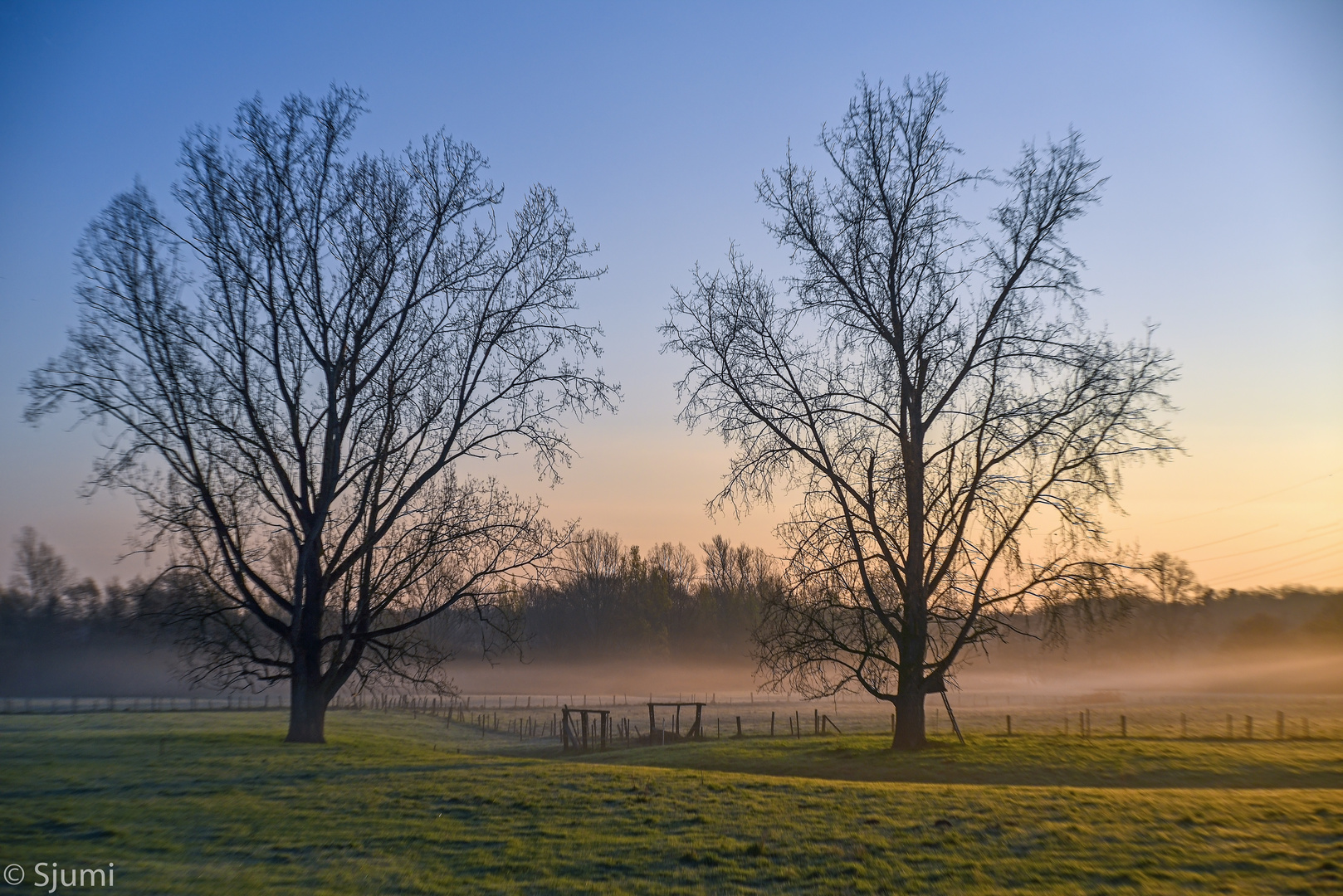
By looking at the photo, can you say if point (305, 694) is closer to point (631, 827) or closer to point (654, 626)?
point (631, 827)

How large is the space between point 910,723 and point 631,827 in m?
13.4

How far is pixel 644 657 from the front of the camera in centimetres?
10850

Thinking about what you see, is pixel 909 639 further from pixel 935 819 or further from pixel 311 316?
pixel 311 316

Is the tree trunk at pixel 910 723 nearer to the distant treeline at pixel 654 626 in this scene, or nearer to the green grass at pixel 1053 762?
the green grass at pixel 1053 762

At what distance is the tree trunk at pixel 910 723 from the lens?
2219 cm

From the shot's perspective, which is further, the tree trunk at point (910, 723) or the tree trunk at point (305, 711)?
the tree trunk at point (910, 723)

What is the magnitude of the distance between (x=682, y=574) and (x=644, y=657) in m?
19.3

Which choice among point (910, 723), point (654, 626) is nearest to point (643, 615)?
point (654, 626)

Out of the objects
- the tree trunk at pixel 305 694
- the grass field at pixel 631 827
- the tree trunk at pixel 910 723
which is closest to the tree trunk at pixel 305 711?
the tree trunk at pixel 305 694

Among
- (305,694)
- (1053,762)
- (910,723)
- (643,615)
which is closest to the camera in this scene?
(1053,762)

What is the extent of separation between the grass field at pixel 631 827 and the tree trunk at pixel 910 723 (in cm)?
347

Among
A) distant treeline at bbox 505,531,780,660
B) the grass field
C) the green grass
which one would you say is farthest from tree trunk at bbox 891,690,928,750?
distant treeline at bbox 505,531,780,660

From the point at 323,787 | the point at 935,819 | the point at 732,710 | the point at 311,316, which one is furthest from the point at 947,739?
the point at 732,710

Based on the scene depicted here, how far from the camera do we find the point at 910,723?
22.3 m
